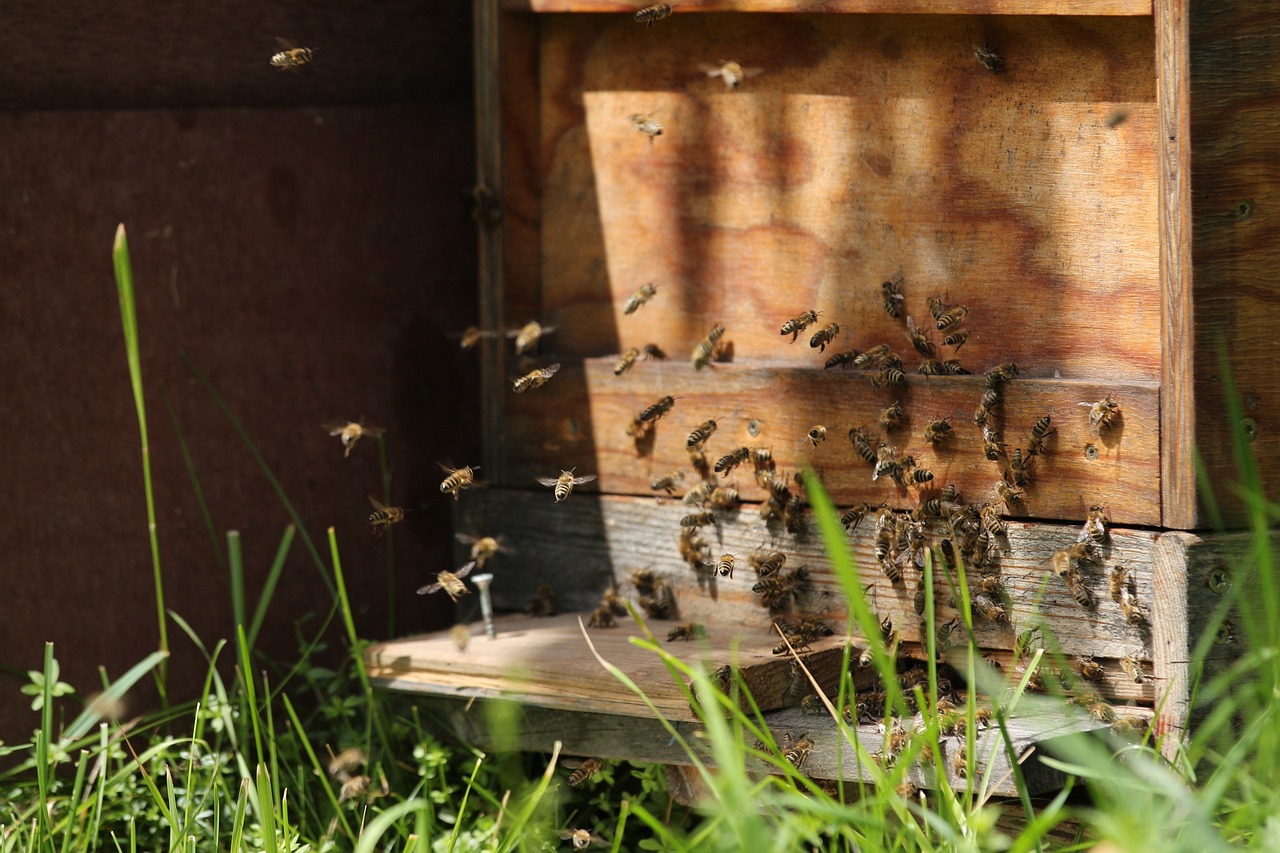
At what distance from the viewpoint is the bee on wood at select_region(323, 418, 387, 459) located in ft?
11.3

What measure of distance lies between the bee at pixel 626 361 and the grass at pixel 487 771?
2.04ft

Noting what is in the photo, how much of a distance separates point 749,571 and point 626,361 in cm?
56

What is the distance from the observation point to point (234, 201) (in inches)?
136

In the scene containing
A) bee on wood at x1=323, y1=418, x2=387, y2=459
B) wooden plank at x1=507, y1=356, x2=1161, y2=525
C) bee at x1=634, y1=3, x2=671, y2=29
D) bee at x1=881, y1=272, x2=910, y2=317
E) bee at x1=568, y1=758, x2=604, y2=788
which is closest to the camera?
wooden plank at x1=507, y1=356, x2=1161, y2=525

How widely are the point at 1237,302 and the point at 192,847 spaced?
2143mm

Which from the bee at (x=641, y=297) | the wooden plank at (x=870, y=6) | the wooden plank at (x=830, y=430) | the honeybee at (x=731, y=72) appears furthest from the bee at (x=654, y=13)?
the wooden plank at (x=830, y=430)

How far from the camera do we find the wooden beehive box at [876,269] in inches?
103

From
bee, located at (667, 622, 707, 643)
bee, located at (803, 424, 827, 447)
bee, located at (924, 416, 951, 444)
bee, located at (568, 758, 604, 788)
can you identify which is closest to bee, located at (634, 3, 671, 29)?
bee, located at (803, 424, 827, 447)

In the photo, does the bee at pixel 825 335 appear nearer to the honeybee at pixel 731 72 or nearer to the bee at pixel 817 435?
the bee at pixel 817 435

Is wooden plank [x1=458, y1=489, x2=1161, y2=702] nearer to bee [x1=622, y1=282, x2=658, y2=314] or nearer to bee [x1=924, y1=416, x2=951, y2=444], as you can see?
bee [x1=924, y1=416, x2=951, y2=444]

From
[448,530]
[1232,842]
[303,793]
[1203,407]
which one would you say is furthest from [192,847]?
[1203,407]

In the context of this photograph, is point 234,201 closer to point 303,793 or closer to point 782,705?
point 303,793

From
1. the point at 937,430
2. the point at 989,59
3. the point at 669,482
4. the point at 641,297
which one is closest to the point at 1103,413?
the point at 937,430

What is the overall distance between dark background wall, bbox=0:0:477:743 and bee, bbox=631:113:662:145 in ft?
2.37
